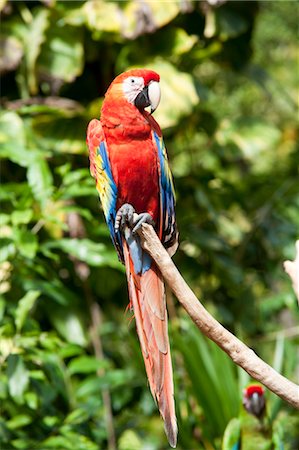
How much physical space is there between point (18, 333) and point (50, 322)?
54cm

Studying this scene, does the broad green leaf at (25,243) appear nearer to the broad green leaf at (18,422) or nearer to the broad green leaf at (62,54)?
the broad green leaf at (18,422)

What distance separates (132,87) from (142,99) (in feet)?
0.09

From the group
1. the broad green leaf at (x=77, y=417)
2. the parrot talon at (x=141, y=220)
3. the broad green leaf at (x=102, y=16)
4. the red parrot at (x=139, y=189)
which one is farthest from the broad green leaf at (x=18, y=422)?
the broad green leaf at (x=102, y=16)

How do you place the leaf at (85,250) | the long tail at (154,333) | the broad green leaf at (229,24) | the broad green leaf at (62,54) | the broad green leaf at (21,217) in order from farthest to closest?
1. the broad green leaf at (229,24)
2. the broad green leaf at (62,54)
3. the leaf at (85,250)
4. the broad green leaf at (21,217)
5. the long tail at (154,333)

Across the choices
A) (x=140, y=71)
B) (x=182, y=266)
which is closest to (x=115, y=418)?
(x=182, y=266)

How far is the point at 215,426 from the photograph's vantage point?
88.9 inches

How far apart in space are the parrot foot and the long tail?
4 centimetres

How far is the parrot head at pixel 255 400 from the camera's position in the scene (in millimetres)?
1823

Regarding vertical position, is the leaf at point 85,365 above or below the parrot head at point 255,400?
below

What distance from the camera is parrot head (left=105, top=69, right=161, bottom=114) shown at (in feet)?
4.38

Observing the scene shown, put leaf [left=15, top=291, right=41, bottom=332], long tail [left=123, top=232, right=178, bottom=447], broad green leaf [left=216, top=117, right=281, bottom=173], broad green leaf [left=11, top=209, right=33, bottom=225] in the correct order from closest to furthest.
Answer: long tail [left=123, top=232, right=178, bottom=447] < leaf [left=15, top=291, right=41, bottom=332] < broad green leaf [left=11, top=209, right=33, bottom=225] < broad green leaf [left=216, top=117, right=281, bottom=173]

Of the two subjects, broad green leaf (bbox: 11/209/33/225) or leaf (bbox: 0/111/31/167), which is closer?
broad green leaf (bbox: 11/209/33/225)

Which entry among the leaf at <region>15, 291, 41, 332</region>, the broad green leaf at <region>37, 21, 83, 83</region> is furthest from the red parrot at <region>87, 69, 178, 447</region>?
the broad green leaf at <region>37, 21, 83, 83</region>

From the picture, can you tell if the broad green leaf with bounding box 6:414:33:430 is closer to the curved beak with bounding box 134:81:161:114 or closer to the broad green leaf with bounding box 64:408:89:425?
the broad green leaf with bounding box 64:408:89:425
